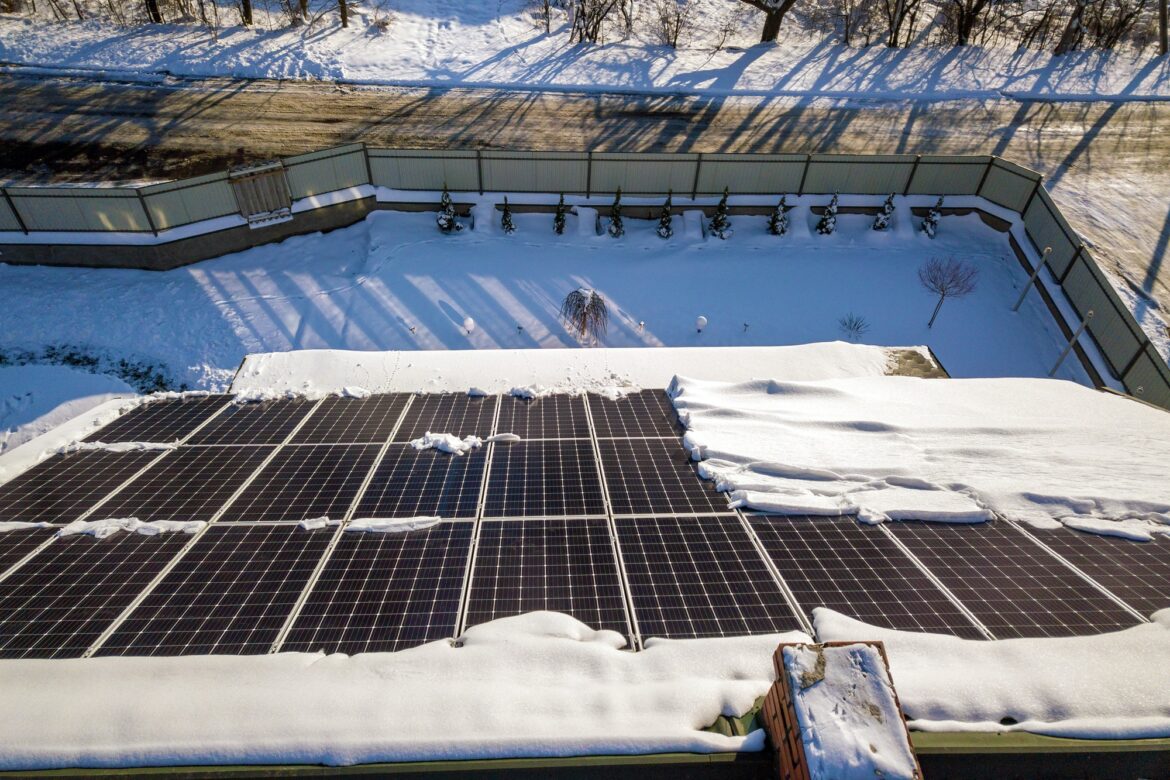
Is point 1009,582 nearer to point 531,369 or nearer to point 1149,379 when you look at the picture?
point 531,369

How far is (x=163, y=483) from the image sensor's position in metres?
8.75

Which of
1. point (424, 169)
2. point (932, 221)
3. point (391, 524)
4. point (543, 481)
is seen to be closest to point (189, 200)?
point (424, 169)

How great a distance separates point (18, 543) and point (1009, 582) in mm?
12295

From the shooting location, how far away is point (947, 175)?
2167 cm

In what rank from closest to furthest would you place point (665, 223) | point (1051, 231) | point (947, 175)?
point (1051, 231) < point (665, 223) < point (947, 175)

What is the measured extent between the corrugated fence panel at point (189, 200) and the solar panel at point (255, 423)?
10959 mm

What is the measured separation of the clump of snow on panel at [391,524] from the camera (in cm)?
769

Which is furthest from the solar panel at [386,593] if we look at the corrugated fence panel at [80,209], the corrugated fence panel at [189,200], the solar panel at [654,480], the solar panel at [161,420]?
the corrugated fence panel at [80,209]

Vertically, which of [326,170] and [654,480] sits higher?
[326,170]

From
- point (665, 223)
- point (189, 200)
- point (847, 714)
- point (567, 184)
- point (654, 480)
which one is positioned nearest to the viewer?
point (847, 714)

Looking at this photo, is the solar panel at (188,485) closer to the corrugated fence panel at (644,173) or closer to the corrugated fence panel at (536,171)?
the corrugated fence panel at (536,171)

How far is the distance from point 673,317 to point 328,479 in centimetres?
1262

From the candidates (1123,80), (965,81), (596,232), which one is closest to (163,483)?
(596,232)


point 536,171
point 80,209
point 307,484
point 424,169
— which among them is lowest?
point 307,484
